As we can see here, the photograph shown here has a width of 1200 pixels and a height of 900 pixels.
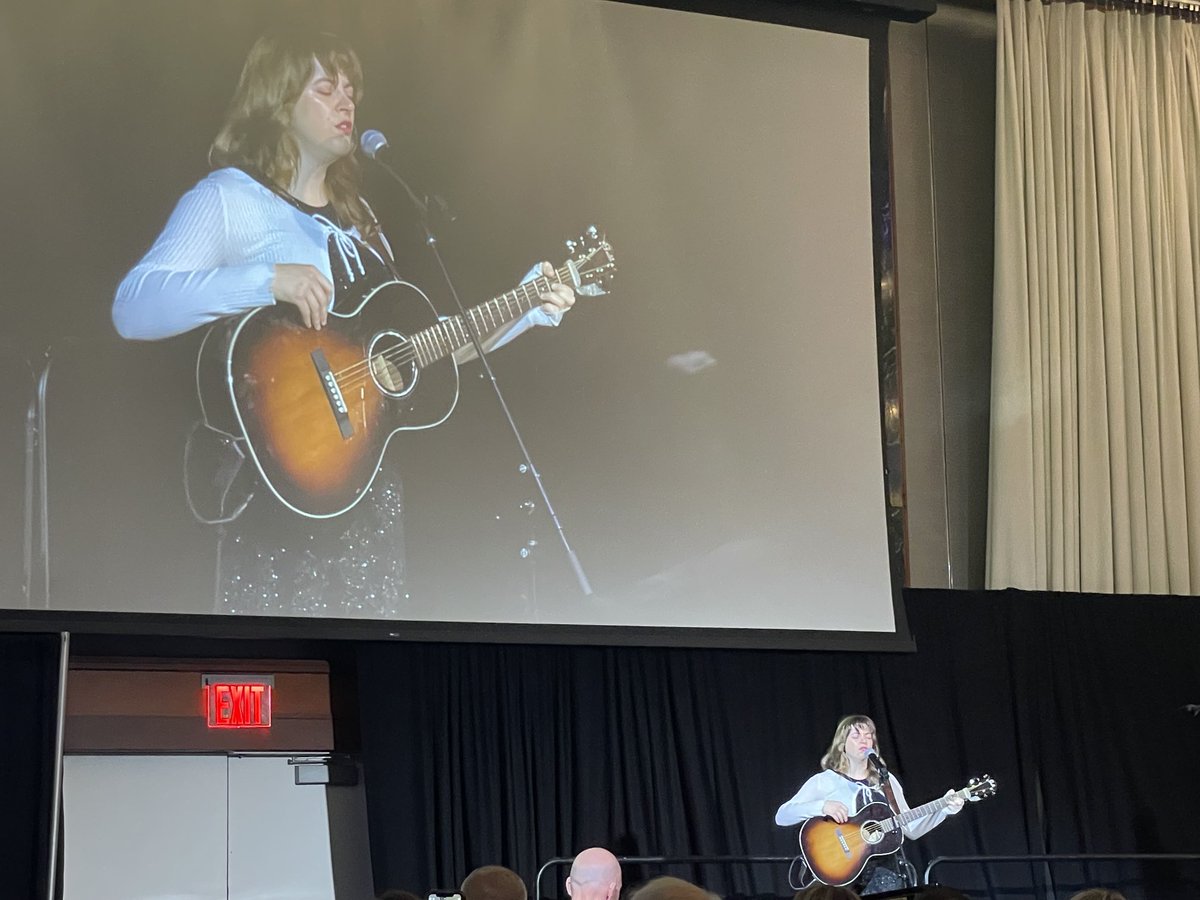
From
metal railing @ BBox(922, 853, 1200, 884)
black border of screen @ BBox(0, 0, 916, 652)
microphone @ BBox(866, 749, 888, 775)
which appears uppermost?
black border of screen @ BBox(0, 0, 916, 652)

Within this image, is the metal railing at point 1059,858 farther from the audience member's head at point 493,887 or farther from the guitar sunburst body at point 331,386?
the audience member's head at point 493,887

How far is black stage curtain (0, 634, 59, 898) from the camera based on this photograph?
4.82 m

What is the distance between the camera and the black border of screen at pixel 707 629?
4738 millimetres

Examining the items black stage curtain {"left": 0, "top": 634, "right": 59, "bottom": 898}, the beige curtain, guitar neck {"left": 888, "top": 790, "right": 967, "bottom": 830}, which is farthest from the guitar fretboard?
black stage curtain {"left": 0, "top": 634, "right": 59, "bottom": 898}

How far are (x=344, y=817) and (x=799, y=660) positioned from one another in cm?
190

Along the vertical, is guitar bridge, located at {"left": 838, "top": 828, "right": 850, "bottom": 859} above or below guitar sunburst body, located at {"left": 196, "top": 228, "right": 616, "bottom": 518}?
below

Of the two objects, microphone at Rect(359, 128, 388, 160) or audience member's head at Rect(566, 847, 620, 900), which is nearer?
Result: audience member's head at Rect(566, 847, 620, 900)

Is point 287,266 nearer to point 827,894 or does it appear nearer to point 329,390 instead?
point 329,390

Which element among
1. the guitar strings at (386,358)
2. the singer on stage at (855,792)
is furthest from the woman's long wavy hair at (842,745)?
the guitar strings at (386,358)

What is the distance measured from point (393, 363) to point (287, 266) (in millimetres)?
476

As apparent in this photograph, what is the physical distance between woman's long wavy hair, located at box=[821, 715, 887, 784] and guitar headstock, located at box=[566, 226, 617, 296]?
6.03ft

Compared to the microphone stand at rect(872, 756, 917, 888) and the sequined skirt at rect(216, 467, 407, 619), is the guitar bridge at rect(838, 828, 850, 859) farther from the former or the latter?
the sequined skirt at rect(216, 467, 407, 619)

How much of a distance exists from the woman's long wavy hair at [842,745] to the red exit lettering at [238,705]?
2.08 meters

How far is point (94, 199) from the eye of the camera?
496 cm
